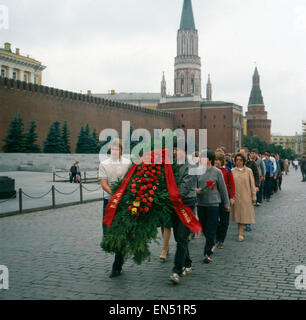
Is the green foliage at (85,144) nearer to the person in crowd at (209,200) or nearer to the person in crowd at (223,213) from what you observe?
the person in crowd at (223,213)

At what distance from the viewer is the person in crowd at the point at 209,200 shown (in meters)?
5.30

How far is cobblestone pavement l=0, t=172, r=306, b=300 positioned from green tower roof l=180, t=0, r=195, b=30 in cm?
7687

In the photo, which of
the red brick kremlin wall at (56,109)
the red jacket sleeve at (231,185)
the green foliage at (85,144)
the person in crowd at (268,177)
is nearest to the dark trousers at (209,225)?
the red jacket sleeve at (231,185)

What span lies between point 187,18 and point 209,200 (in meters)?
79.6

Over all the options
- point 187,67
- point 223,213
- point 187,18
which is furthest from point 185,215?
point 187,67

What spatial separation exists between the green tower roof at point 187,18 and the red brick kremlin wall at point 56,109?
29584 mm

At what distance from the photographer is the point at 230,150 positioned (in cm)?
7575

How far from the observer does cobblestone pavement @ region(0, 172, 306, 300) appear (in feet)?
13.2

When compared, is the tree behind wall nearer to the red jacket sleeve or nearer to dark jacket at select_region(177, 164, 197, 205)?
the red jacket sleeve

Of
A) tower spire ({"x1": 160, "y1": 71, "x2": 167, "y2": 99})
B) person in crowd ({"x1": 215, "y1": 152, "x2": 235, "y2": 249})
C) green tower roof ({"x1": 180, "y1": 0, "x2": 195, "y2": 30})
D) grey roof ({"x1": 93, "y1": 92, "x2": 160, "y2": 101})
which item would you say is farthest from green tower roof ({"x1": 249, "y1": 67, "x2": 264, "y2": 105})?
person in crowd ({"x1": 215, "y1": 152, "x2": 235, "y2": 249})

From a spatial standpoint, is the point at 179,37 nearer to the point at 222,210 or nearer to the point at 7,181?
the point at 7,181

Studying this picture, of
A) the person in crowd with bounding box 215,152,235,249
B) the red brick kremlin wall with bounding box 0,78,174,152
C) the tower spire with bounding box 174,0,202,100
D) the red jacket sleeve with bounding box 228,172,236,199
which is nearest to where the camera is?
the person in crowd with bounding box 215,152,235,249

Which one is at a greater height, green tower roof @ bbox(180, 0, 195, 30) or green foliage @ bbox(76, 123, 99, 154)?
green tower roof @ bbox(180, 0, 195, 30)
